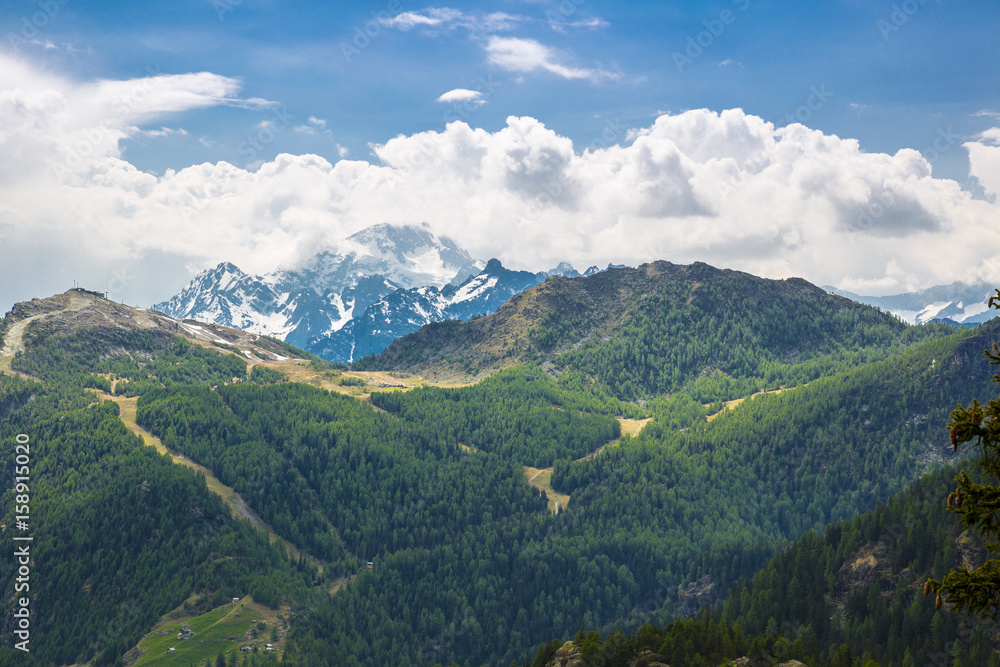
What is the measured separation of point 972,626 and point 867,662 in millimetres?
44521

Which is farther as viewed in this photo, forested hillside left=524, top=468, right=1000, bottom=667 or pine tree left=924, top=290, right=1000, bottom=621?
forested hillside left=524, top=468, right=1000, bottom=667

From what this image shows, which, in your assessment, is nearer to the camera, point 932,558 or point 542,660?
point 542,660

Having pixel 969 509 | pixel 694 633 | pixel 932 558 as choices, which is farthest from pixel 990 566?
pixel 932 558

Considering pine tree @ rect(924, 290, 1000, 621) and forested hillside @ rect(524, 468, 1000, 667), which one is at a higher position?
pine tree @ rect(924, 290, 1000, 621)

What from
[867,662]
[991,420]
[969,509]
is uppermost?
[991,420]

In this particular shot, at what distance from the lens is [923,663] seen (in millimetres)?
162125

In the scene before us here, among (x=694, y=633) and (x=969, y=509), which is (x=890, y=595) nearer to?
(x=694, y=633)

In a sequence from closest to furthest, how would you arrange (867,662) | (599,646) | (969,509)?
(969,509) < (867,662) < (599,646)

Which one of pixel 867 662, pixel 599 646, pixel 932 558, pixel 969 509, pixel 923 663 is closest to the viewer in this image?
pixel 969 509

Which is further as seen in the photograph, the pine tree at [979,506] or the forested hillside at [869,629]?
the forested hillside at [869,629]

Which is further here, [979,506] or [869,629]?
[869,629]

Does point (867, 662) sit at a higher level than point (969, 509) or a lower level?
lower

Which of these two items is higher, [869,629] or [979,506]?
[979,506]

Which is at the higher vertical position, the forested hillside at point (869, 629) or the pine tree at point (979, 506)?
the pine tree at point (979, 506)
